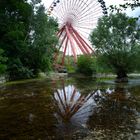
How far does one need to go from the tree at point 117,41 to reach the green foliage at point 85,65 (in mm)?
8057

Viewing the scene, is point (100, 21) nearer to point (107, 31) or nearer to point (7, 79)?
point (107, 31)

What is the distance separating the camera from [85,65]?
132ft

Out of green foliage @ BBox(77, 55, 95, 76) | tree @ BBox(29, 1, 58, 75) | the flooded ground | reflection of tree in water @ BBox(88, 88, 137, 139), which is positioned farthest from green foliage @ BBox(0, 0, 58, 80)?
reflection of tree in water @ BBox(88, 88, 137, 139)

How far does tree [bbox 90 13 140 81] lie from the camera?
30.1 meters

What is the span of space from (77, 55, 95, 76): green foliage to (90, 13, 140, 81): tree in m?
8.06

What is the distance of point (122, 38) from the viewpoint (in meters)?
30.8

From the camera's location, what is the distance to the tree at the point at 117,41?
3012 centimetres

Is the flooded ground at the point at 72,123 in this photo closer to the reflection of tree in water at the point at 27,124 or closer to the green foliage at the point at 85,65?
the reflection of tree in water at the point at 27,124

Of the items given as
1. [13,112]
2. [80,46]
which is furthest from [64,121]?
[80,46]

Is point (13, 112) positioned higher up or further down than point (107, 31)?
further down

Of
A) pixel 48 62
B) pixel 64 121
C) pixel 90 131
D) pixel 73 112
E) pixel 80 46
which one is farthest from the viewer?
pixel 80 46

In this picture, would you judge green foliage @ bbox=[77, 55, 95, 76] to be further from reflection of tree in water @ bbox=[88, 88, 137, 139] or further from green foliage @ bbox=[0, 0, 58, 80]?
reflection of tree in water @ bbox=[88, 88, 137, 139]

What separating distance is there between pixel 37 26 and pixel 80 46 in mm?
11665

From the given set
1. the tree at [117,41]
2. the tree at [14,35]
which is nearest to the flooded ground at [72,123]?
the tree at [14,35]
